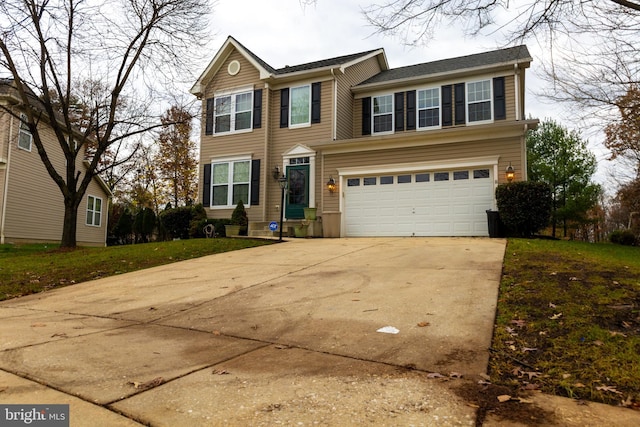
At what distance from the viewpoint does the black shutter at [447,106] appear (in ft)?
49.1

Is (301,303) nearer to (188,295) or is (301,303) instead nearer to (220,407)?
(188,295)

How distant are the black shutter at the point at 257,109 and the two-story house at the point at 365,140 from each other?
4 cm

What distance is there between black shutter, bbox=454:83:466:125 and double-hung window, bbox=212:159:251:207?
781 centimetres

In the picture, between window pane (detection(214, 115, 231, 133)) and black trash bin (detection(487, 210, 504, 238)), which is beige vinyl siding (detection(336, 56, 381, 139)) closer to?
window pane (detection(214, 115, 231, 133))

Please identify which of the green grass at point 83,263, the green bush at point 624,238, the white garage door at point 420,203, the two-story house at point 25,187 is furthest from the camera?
the green bush at point 624,238

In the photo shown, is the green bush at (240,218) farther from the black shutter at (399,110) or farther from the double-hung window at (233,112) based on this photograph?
the black shutter at (399,110)

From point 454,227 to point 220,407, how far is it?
1134cm

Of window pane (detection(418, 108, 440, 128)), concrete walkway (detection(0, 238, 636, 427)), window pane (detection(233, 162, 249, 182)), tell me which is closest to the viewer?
concrete walkway (detection(0, 238, 636, 427))

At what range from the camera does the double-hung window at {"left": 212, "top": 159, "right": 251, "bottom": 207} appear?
15773mm

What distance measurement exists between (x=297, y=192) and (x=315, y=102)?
345 centimetres

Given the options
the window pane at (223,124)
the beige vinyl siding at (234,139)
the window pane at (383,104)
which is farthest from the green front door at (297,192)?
the window pane at (383,104)

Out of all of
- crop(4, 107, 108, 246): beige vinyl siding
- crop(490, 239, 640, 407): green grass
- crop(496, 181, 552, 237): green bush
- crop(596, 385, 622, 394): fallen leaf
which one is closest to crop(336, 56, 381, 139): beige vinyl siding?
crop(496, 181, 552, 237): green bush

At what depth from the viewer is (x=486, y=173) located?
12.5 meters

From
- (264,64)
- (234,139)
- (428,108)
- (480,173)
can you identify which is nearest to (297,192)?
(234,139)
